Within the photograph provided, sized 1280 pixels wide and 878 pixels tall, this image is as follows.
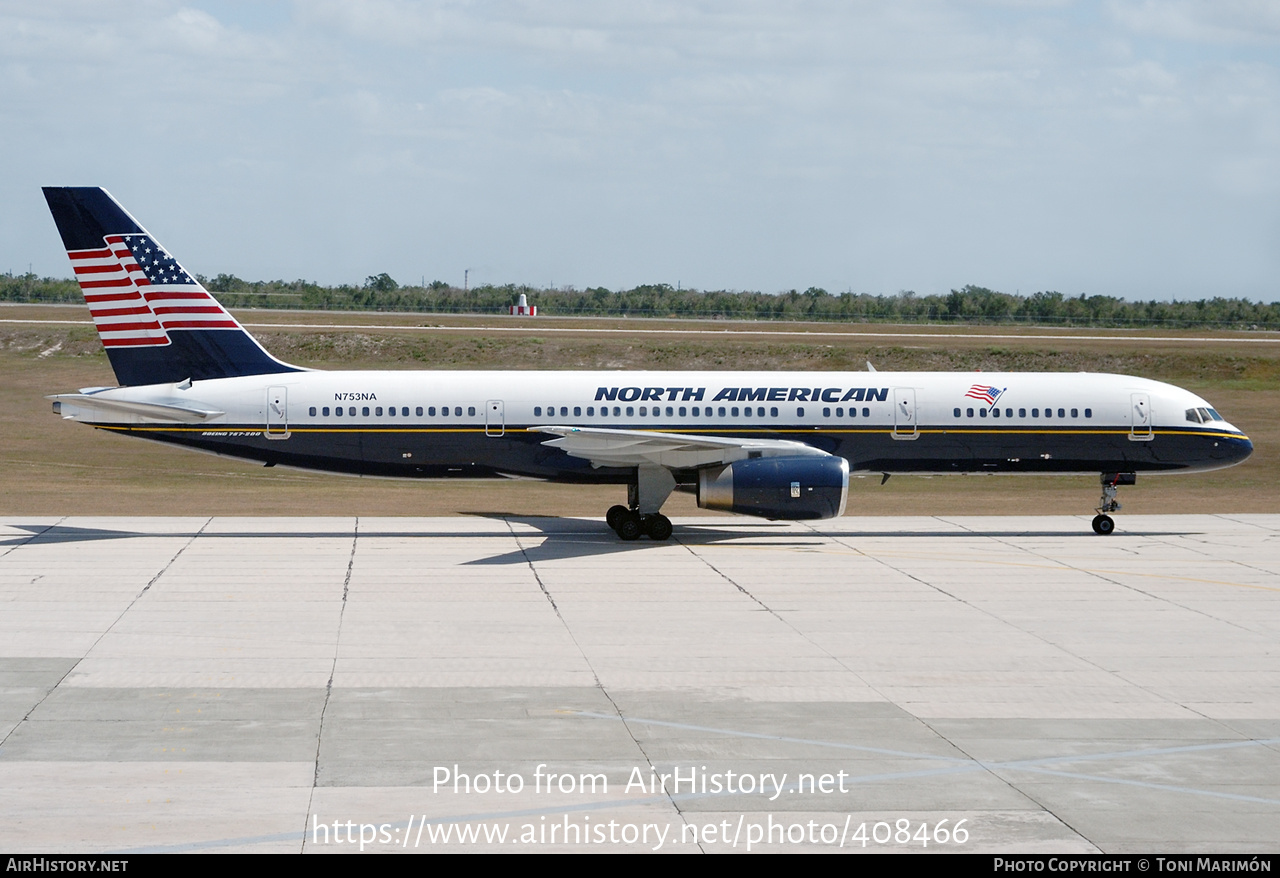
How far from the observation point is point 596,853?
37.7ft

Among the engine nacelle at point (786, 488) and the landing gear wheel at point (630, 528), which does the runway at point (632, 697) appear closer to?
the engine nacelle at point (786, 488)

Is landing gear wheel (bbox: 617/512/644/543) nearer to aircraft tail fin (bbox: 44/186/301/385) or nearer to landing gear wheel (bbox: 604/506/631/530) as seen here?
landing gear wheel (bbox: 604/506/631/530)

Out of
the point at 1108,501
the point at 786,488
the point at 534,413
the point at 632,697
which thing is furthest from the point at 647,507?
the point at 632,697

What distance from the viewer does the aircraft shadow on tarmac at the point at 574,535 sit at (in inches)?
1185

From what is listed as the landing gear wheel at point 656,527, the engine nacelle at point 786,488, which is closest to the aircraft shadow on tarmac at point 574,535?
the landing gear wheel at point 656,527

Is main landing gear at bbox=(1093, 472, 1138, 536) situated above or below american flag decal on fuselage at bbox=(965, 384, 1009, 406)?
below

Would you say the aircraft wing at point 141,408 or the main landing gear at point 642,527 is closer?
the aircraft wing at point 141,408

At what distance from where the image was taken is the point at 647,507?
31500mm

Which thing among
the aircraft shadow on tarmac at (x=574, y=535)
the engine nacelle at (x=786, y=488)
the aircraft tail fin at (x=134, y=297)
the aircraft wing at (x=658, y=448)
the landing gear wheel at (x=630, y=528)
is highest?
the aircraft tail fin at (x=134, y=297)

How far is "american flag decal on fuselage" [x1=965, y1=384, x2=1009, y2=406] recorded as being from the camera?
32625mm

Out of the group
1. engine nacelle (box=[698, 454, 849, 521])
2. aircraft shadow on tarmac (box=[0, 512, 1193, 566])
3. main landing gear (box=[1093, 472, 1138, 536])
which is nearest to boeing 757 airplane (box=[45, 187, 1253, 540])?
main landing gear (box=[1093, 472, 1138, 536])

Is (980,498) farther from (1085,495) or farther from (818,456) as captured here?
(818,456)

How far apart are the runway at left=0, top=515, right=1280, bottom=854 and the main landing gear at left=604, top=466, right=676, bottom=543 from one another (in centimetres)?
137

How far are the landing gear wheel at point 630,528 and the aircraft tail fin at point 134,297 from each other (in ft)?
29.5
